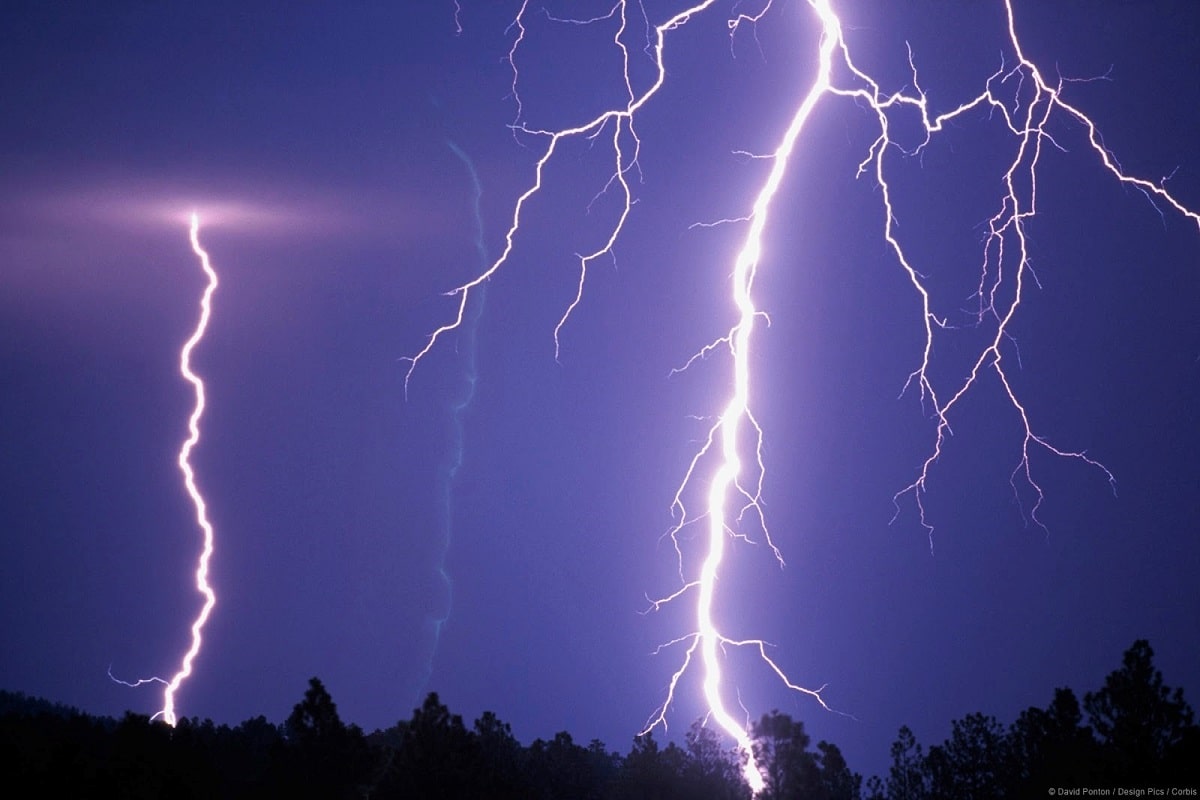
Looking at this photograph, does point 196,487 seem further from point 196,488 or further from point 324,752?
point 324,752

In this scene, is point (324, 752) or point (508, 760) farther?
point (508, 760)

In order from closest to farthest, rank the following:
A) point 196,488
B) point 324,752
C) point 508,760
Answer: point 324,752 → point 508,760 → point 196,488

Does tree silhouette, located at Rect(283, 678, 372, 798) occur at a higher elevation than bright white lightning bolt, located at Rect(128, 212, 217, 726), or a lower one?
lower

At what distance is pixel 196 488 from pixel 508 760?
7.54 meters

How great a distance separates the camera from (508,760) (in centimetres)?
1316

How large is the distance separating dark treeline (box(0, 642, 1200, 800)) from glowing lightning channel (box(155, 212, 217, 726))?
2.21m

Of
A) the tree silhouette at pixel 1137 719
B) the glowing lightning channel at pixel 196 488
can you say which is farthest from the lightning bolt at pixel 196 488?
the tree silhouette at pixel 1137 719

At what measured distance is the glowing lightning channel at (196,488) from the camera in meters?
15.5

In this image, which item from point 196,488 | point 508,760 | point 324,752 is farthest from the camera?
point 196,488

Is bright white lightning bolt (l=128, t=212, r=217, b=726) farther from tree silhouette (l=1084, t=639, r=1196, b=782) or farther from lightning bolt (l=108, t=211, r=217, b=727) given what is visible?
tree silhouette (l=1084, t=639, r=1196, b=782)

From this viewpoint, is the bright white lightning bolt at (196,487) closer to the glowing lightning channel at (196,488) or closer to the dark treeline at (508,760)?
the glowing lightning channel at (196,488)

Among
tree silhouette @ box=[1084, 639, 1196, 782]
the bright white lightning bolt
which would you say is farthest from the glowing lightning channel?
tree silhouette @ box=[1084, 639, 1196, 782]

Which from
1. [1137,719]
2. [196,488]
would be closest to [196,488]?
[196,488]

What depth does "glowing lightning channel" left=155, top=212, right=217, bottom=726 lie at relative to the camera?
610 inches
